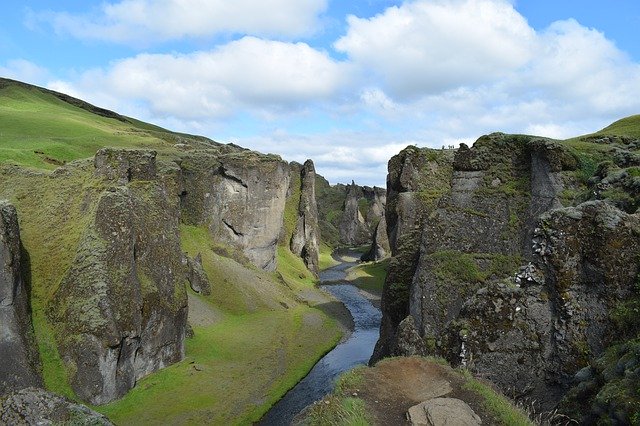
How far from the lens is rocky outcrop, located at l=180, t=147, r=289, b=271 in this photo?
80375 mm

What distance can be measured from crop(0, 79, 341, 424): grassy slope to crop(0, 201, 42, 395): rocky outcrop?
1.86m

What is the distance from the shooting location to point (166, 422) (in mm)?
32656

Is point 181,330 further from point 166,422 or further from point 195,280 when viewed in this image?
point 195,280

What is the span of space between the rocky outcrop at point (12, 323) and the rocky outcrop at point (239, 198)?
157 ft

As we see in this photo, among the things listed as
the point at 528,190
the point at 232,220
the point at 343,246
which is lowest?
the point at 343,246

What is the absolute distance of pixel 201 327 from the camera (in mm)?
54719

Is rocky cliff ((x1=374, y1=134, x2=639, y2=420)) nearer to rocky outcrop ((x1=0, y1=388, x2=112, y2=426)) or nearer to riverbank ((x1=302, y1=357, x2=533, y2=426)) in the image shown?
riverbank ((x1=302, y1=357, x2=533, y2=426))

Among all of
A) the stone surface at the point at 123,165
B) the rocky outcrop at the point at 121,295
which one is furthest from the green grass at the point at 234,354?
the stone surface at the point at 123,165

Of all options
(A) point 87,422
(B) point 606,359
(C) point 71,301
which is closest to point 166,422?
(C) point 71,301

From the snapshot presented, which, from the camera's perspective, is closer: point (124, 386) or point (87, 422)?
point (87, 422)

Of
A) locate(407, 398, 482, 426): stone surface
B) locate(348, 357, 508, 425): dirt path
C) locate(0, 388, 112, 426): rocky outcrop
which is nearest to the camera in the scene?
locate(407, 398, 482, 426): stone surface

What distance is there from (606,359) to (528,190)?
21.6 meters

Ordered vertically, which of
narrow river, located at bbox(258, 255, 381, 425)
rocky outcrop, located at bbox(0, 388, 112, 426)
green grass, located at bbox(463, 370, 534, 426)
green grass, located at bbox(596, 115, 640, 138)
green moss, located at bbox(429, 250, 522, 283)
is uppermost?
green grass, located at bbox(596, 115, 640, 138)

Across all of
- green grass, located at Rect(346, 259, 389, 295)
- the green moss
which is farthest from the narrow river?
the green moss
